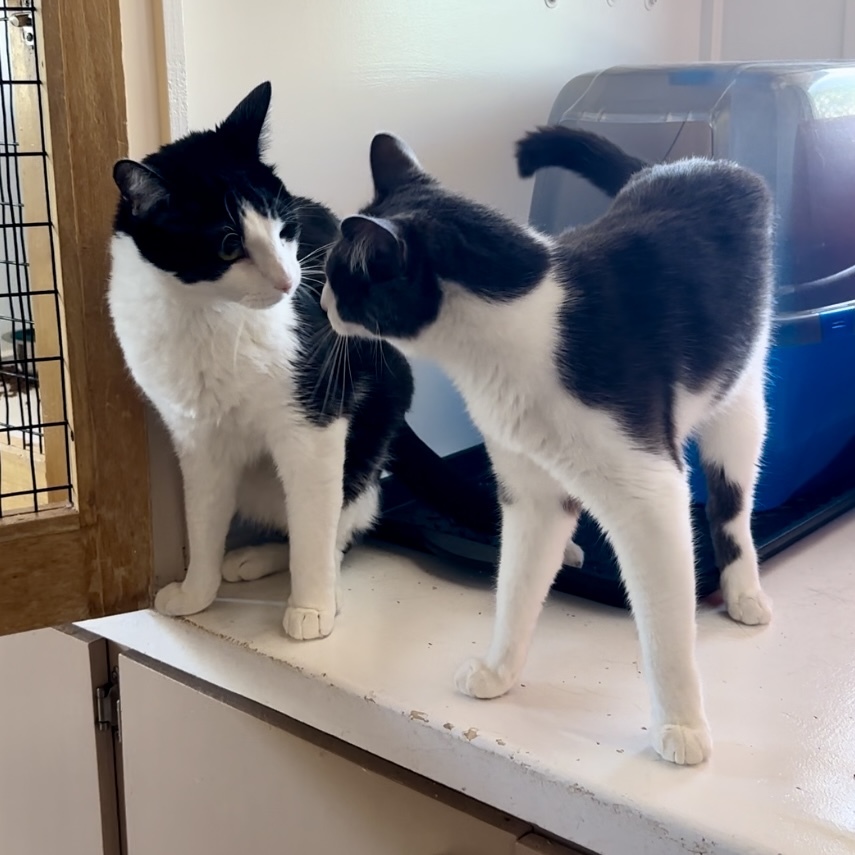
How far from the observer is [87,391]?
3.08ft

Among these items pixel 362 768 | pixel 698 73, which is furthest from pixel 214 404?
pixel 698 73

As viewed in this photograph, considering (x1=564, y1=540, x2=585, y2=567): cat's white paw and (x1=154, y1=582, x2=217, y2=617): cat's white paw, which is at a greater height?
(x1=564, y1=540, x2=585, y2=567): cat's white paw

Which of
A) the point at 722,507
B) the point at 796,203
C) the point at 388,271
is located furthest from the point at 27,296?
the point at 796,203

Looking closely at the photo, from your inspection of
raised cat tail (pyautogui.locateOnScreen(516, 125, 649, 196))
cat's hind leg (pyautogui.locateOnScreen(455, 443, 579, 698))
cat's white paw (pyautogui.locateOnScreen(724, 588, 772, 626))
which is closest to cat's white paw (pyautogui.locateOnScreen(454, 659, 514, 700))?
cat's hind leg (pyautogui.locateOnScreen(455, 443, 579, 698))

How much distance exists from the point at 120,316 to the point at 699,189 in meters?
0.53

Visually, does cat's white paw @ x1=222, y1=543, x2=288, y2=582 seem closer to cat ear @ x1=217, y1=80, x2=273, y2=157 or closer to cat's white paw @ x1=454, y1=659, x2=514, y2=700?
cat's white paw @ x1=454, y1=659, x2=514, y2=700

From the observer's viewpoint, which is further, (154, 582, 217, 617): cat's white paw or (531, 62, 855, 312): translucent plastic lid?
(531, 62, 855, 312): translucent plastic lid

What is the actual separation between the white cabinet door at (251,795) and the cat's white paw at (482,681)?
93 millimetres

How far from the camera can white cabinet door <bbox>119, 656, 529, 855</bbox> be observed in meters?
0.85

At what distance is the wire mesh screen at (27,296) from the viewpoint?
0.90m

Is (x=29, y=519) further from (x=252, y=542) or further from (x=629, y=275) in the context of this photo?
(x=629, y=275)

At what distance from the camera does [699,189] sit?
34.8 inches

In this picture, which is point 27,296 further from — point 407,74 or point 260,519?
point 407,74

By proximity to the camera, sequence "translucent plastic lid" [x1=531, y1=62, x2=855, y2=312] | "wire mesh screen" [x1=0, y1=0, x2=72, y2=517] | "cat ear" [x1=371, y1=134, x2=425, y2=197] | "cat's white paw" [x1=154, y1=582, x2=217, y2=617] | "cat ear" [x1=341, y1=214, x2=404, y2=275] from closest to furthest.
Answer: "cat ear" [x1=341, y1=214, x2=404, y2=275] < "cat ear" [x1=371, y1=134, x2=425, y2=197] < "wire mesh screen" [x1=0, y1=0, x2=72, y2=517] < "cat's white paw" [x1=154, y1=582, x2=217, y2=617] < "translucent plastic lid" [x1=531, y1=62, x2=855, y2=312]
